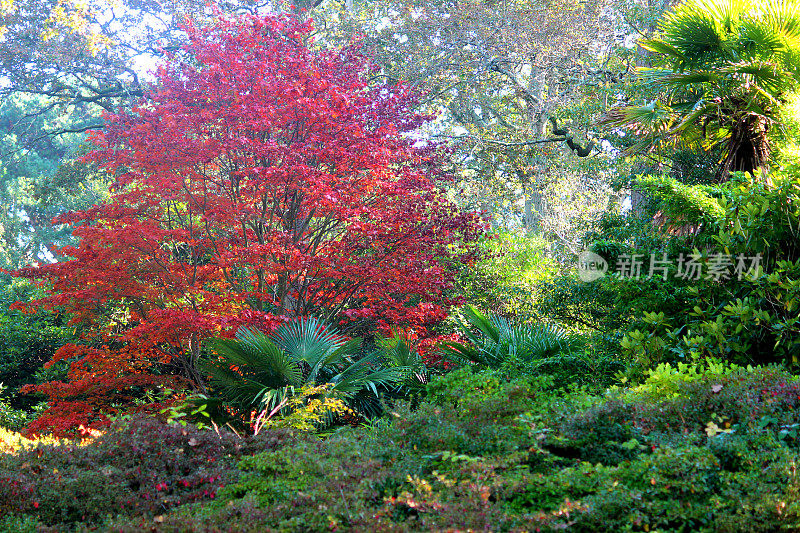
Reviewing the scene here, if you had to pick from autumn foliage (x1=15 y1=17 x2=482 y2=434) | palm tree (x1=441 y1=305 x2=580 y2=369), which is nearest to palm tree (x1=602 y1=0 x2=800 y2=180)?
palm tree (x1=441 y1=305 x2=580 y2=369)

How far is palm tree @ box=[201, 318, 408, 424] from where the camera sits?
6.82 meters

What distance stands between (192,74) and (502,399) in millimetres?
6451

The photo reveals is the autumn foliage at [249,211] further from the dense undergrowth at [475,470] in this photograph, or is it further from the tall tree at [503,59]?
the tall tree at [503,59]

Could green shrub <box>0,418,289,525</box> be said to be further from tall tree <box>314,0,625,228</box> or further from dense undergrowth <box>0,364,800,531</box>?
tall tree <box>314,0,625,228</box>

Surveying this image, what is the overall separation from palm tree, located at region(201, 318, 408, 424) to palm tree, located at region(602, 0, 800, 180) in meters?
5.12

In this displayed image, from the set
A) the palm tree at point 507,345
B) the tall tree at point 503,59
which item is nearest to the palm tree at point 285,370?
the palm tree at point 507,345

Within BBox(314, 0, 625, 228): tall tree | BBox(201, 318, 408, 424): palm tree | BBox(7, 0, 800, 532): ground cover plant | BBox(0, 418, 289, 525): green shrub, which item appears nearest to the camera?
BBox(7, 0, 800, 532): ground cover plant

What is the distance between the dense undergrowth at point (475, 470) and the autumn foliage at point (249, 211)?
3.06 m

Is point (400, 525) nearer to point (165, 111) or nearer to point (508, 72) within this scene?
point (165, 111)

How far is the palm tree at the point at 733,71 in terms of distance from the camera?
26.1 feet

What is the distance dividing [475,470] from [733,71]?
22.0 feet

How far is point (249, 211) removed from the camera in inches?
350

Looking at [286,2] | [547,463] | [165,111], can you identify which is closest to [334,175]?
[165,111]

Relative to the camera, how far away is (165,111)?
826 centimetres
